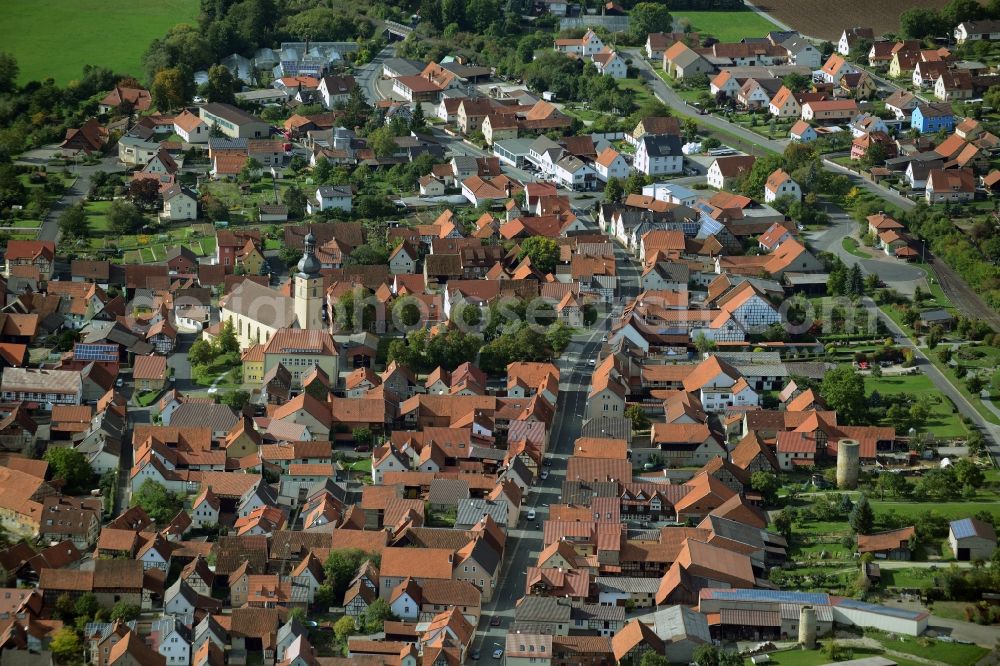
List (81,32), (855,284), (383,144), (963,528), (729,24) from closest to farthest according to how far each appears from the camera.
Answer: (963,528)
(855,284)
(383,144)
(81,32)
(729,24)

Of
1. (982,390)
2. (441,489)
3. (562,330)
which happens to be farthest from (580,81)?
→ (441,489)

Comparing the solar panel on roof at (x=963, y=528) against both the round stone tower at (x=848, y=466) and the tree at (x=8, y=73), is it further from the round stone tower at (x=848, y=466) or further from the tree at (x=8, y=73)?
the tree at (x=8, y=73)

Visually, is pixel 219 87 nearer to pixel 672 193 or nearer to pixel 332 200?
pixel 332 200

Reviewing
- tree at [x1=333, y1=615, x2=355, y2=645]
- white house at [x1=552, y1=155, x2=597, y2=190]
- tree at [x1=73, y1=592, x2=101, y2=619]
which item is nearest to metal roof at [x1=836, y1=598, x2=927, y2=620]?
tree at [x1=333, y1=615, x2=355, y2=645]

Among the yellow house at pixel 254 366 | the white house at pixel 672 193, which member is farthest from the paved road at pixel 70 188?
the white house at pixel 672 193

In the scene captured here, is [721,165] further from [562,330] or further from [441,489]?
[441,489]

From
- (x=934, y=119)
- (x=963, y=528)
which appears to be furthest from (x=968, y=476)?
(x=934, y=119)
